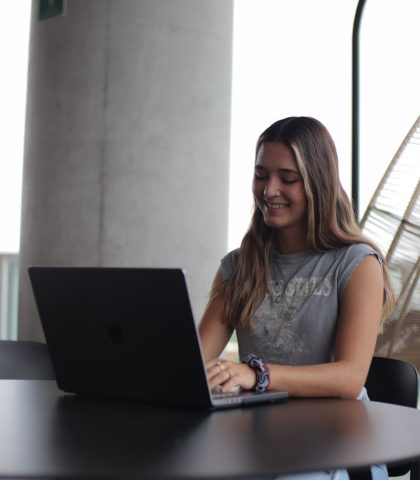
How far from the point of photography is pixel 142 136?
4.04 m

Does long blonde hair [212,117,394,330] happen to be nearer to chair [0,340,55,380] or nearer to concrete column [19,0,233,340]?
chair [0,340,55,380]

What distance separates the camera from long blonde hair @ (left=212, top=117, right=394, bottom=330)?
2.16 meters

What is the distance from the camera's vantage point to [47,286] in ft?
5.47

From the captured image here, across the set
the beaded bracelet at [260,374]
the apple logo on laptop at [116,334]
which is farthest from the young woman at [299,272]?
the apple logo on laptop at [116,334]

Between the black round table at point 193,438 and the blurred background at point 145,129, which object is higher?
the blurred background at point 145,129

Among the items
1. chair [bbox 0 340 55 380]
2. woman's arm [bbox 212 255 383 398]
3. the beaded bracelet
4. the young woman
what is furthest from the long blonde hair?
chair [bbox 0 340 55 380]

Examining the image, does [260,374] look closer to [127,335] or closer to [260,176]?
[127,335]

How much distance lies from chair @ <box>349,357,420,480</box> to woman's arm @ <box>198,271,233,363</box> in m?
0.39

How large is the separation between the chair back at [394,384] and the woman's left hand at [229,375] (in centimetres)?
56

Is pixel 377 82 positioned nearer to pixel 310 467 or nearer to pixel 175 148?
pixel 175 148

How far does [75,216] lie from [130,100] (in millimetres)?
605

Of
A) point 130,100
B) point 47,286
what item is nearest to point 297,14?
point 130,100

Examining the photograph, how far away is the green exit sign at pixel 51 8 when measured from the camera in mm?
4177

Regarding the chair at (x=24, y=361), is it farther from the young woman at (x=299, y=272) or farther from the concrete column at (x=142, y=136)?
the concrete column at (x=142, y=136)
